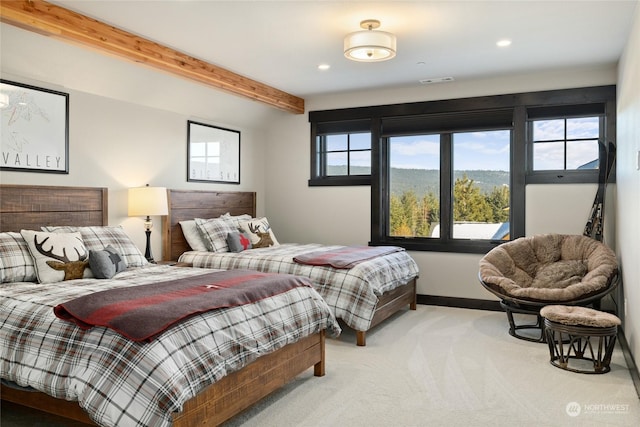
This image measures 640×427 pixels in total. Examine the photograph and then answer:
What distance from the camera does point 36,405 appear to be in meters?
2.42

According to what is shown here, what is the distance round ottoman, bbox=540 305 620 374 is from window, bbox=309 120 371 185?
2982 mm

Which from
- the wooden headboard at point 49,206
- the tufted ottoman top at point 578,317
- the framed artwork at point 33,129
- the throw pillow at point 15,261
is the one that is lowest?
the tufted ottoman top at point 578,317

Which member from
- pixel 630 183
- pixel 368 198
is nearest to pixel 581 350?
pixel 630 183

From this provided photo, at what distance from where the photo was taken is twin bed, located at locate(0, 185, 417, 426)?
2.06 m

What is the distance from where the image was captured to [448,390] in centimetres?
312

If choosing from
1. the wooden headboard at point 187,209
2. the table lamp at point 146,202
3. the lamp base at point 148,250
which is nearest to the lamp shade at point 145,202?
the table lamp at point 146,202

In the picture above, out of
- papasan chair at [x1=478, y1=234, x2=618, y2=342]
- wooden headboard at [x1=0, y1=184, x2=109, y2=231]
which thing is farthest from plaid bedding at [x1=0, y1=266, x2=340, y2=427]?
papasan chair at [x1=478, y1=234, x2=618, y2=342]

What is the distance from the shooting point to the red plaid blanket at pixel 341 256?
14.2 ft

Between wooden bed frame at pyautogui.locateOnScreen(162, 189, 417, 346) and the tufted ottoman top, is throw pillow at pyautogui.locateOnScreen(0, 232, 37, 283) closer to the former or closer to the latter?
wooden bed frame at pyautogui.locateOnScreen(162, 189, 417, 346)

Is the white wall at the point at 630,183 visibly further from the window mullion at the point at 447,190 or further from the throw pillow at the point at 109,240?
the throw pillow at the point at 109,240

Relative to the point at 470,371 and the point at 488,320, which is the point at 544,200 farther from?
the point at 470,371

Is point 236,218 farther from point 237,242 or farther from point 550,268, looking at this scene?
point 550,268

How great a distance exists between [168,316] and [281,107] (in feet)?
13.8

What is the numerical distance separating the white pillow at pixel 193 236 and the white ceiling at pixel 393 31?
5.57ft
